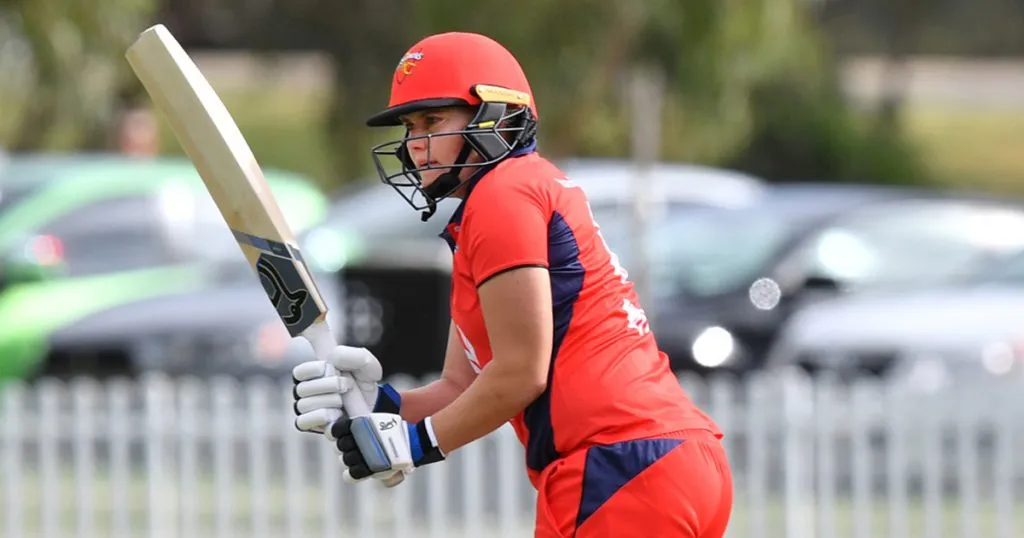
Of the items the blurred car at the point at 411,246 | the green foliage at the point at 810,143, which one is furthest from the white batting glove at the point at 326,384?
the green foliage at the point at 810,143

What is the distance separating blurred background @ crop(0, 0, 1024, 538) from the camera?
8227 mm

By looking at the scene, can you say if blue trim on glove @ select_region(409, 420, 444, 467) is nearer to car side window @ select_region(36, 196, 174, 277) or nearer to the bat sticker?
the bat sticker

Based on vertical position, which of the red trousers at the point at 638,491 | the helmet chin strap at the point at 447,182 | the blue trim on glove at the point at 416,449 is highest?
the helmet chin strap at the point at 447,182

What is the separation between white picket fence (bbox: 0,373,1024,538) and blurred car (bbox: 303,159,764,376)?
41.3 inches

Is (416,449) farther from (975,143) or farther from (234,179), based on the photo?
(975,143)

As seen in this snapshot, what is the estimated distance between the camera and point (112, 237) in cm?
1209

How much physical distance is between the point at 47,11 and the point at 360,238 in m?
2.42

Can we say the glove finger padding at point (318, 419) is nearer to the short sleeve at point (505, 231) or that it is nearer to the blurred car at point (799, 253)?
the short sleeve at point (505, 231)

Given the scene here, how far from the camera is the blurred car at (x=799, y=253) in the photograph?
1052 cm

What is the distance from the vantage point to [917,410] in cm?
809

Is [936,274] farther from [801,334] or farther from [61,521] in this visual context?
[61,521]

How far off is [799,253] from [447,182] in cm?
707

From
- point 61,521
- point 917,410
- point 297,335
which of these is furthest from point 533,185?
point 61,521

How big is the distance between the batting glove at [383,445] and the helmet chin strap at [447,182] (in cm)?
46
